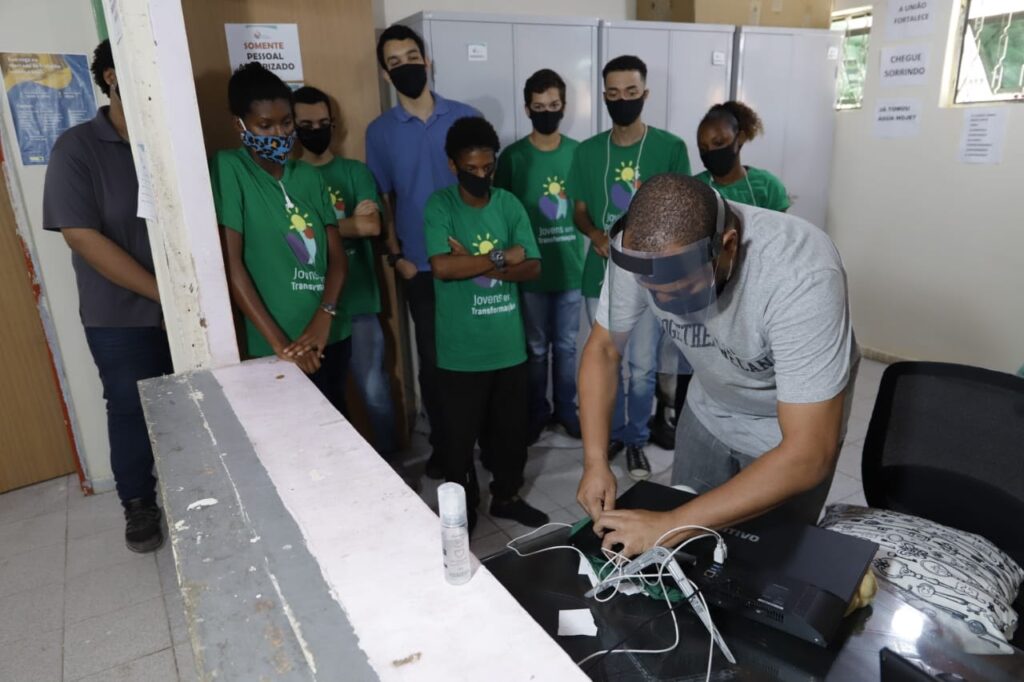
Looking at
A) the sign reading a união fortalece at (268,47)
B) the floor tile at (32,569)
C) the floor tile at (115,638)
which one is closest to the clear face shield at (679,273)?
the floor tile at (115,638)

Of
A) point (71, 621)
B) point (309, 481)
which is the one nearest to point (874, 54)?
point (309, 481)

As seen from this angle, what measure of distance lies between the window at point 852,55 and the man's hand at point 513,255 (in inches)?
118

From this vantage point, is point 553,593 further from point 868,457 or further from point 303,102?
point 303,102

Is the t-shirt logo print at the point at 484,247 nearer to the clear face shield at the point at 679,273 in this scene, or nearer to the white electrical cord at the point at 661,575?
the clear face shield at the point at 679,273

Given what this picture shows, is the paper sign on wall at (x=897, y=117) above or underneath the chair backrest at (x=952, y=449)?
above

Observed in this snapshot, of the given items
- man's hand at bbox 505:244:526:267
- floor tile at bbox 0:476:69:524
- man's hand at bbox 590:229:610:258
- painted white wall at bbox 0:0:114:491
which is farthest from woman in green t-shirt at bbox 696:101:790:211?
floor tile at bbox 0:476:69:524

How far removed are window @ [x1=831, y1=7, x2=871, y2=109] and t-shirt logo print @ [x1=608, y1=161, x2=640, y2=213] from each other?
2.24m

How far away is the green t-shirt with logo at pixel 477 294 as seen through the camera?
7.26 feet

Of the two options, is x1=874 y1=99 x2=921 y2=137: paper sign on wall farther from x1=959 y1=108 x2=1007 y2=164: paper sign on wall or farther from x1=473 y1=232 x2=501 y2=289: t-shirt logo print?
x1=473 y1=232 x2=501 y2=289: t-shirt logo print

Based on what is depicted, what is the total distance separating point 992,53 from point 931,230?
0.93m

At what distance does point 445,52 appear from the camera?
9.28 feet

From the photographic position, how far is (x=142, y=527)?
2.35m

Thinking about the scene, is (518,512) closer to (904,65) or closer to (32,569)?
(32,569)

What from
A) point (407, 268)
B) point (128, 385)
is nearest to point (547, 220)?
point (407, 268)
